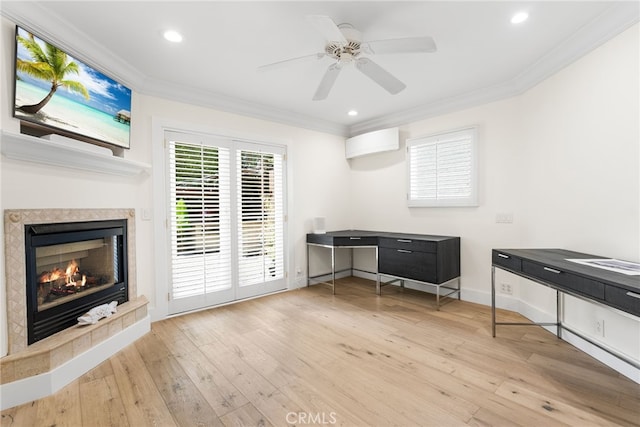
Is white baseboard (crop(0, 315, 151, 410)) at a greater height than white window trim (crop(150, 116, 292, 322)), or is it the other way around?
white window trim (crop(150, 116, 292, 322))

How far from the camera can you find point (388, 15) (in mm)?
2037

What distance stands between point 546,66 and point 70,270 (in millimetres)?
4705

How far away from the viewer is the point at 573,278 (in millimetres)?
1821

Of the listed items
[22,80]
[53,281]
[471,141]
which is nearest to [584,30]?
[471,141]

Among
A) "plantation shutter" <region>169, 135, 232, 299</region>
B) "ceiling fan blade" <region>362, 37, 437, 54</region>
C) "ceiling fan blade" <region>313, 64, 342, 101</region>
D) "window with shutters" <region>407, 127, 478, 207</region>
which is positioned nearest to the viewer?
"ceiling fan blade" <region>362, 37, 437, 54</region>

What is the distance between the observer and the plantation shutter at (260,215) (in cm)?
375

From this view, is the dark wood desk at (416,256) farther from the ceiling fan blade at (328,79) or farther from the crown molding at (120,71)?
the ceiling fan blade at (328,79)

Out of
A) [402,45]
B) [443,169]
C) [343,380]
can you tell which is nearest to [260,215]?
[343,380]

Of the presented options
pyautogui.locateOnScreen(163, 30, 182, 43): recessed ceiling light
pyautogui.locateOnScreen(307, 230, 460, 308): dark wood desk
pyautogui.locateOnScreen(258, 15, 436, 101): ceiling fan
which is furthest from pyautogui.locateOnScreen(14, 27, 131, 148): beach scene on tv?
pyautogui.locateOnScreen(307, 230, 460, 308): dark wood desk

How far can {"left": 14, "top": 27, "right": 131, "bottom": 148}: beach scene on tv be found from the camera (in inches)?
76.1

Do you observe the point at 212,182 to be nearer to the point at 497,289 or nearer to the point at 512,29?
the point at 512,29

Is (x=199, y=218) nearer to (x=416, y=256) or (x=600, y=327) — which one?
(x=416, y=256)

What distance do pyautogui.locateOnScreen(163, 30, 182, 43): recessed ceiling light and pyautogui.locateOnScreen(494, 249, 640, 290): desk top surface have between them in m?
3.31

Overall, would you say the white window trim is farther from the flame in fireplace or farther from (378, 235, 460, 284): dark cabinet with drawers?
(378, 235, 460, 284): dark cabinet with drawers
